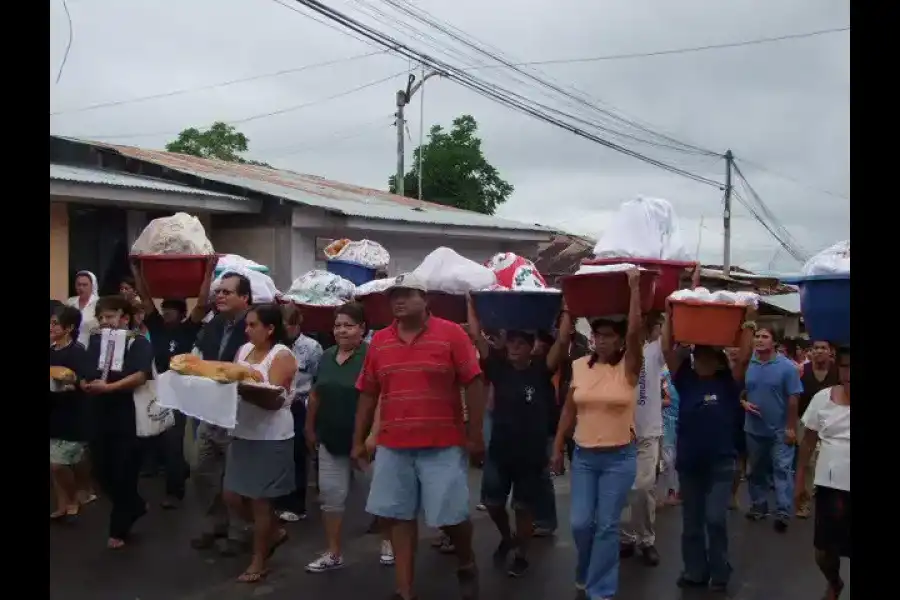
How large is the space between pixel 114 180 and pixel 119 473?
14.3 ft

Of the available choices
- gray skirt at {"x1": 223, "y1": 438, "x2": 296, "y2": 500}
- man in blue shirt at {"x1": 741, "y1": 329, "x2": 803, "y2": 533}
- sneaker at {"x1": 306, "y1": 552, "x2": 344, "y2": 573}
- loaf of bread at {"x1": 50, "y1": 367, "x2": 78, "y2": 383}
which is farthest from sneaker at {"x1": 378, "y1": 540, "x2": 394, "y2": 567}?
man in blue shirt at {"x1": 741, "y1": 329, "x2": 803, "y2": 533}

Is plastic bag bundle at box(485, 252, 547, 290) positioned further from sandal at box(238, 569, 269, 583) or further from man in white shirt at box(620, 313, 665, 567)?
sandal at box(238, 569, 269, 583)

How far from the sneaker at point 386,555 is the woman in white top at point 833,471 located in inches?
107

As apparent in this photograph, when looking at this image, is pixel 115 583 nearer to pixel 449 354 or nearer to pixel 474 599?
pixel 474 599

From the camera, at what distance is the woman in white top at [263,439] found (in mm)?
5496

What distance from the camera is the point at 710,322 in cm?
515

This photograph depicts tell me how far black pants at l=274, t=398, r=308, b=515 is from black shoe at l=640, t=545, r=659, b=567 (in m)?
2.70

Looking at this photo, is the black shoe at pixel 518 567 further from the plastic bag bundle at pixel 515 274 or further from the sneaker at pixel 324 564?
the plastic bag bundle at pixel 515 274

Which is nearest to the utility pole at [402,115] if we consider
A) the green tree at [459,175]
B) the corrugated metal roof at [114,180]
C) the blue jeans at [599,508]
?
the green tree at [459,175]

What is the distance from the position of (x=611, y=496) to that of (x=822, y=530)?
117 cm

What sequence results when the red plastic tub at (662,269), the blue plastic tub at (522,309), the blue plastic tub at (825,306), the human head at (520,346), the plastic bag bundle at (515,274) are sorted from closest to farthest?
the blue plastic tub at (825,306), the red plastic tub at (662,269), the blue plastic tub at (522,309), the human head at (520,346), the plastic bag bundle at (515,274)

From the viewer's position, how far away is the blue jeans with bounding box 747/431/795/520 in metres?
7.64

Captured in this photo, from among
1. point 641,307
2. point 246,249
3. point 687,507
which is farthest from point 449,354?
point 246,249

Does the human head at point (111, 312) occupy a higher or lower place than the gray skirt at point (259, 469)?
higher
